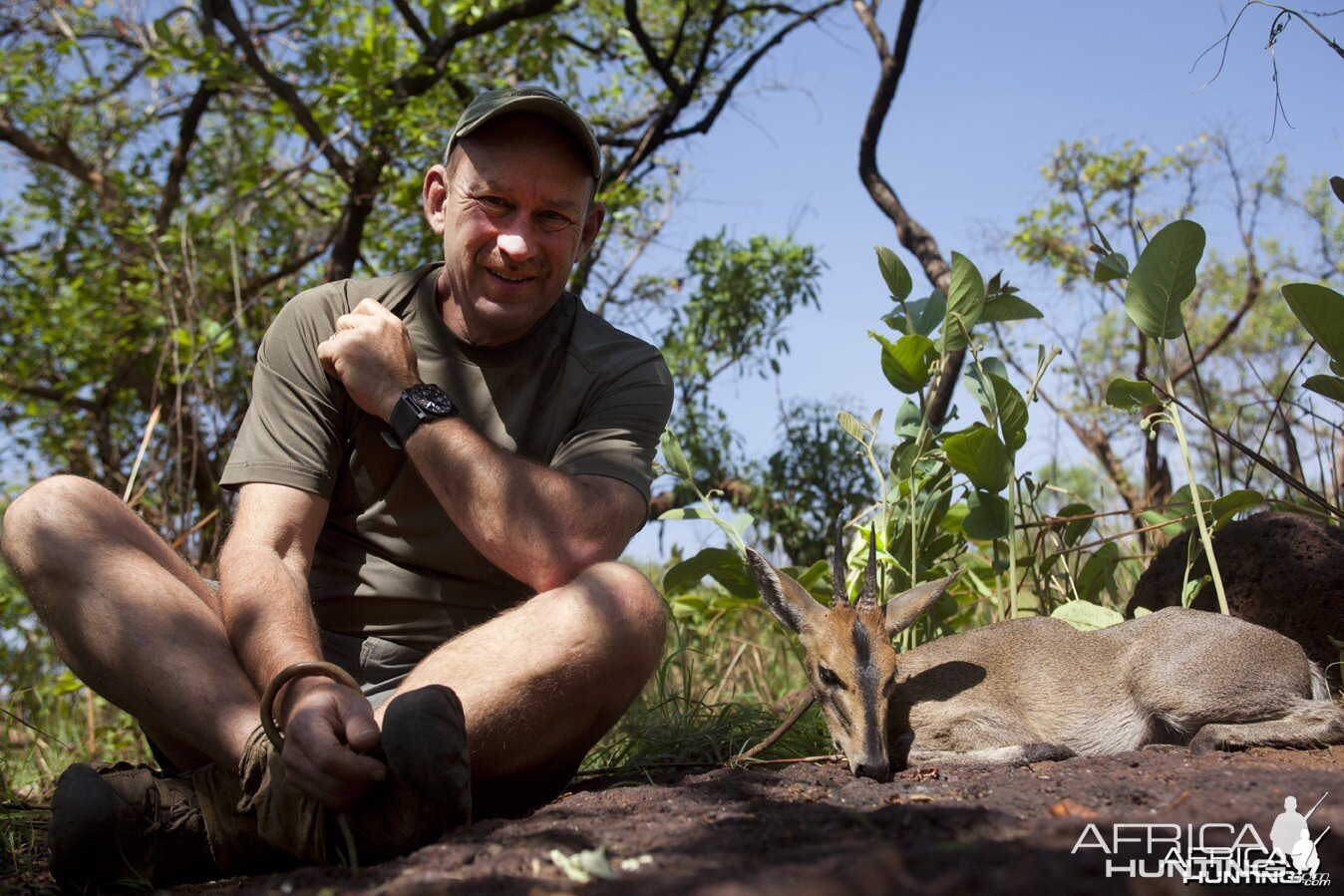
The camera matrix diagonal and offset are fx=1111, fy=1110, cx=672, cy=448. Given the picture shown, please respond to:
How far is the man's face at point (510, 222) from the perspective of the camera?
143 inches

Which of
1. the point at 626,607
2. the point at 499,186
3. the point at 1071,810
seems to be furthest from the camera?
the point at 499,186

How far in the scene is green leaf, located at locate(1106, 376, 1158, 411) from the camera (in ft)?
13.5

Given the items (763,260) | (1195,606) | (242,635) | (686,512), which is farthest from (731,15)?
(242,635)

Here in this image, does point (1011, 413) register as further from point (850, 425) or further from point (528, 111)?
point (528, 111)

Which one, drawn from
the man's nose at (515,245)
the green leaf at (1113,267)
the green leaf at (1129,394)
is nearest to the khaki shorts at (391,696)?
the man's nose at (515,245)

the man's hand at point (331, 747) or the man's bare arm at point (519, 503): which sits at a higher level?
the man's bare arm at point (519, 503)

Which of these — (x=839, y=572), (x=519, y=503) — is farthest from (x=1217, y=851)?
(x=839, y=572)

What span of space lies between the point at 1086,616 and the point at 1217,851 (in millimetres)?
2722

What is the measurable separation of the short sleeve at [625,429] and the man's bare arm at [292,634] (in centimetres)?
83

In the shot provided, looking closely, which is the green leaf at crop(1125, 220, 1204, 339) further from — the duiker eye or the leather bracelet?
the leather bracelet

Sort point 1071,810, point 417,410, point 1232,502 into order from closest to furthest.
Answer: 1. point 1071,810
2. point 417,410
3. point 1232,502

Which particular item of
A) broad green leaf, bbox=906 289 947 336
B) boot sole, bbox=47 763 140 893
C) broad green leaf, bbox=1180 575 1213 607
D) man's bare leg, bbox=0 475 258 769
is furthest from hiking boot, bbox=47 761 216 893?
broad green leaf, bbox=1180 575 1213 607

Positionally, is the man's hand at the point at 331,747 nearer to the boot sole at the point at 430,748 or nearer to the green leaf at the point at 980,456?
the boot sole at the point at 430,748

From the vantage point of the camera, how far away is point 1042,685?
4184mm
